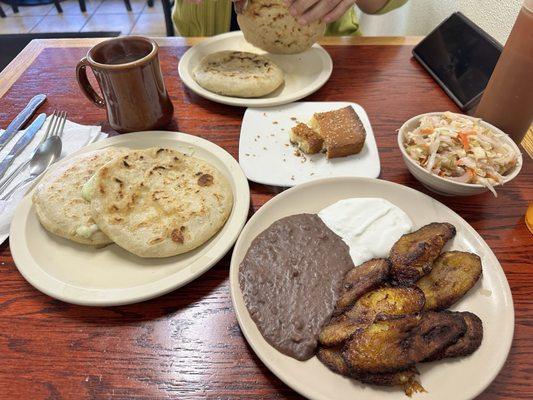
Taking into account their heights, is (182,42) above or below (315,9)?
below

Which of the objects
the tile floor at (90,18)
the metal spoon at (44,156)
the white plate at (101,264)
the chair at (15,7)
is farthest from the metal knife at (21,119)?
the chair at (15,7)

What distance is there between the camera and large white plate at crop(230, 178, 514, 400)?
2.55 feet

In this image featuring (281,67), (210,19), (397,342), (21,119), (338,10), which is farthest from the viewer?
Answer: (210,19)

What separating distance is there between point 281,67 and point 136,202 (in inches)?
44.3

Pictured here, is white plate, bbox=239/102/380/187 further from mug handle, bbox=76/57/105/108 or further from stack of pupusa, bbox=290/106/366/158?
mug handle, bbox=76/57/105/108

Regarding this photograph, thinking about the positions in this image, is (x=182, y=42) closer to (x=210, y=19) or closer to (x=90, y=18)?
(x=210, y=19)

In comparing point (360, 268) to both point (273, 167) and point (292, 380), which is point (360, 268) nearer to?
point (292, 380)

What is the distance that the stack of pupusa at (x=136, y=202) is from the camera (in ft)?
3.37

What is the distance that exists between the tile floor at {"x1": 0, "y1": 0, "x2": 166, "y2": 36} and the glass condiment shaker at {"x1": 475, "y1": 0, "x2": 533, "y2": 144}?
4.58 meters

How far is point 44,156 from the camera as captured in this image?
1343mm

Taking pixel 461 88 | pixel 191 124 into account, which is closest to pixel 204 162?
pixel 191 124

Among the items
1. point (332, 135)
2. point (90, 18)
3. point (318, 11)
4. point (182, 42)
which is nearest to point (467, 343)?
point (332, 135)

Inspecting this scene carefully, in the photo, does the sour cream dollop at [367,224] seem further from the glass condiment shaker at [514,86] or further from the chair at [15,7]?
the chair at [15,7]

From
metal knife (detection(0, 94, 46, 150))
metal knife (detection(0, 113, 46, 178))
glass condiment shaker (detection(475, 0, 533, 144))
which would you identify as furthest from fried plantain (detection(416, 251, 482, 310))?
metal knife (detection(0, 94, 46, 150))
